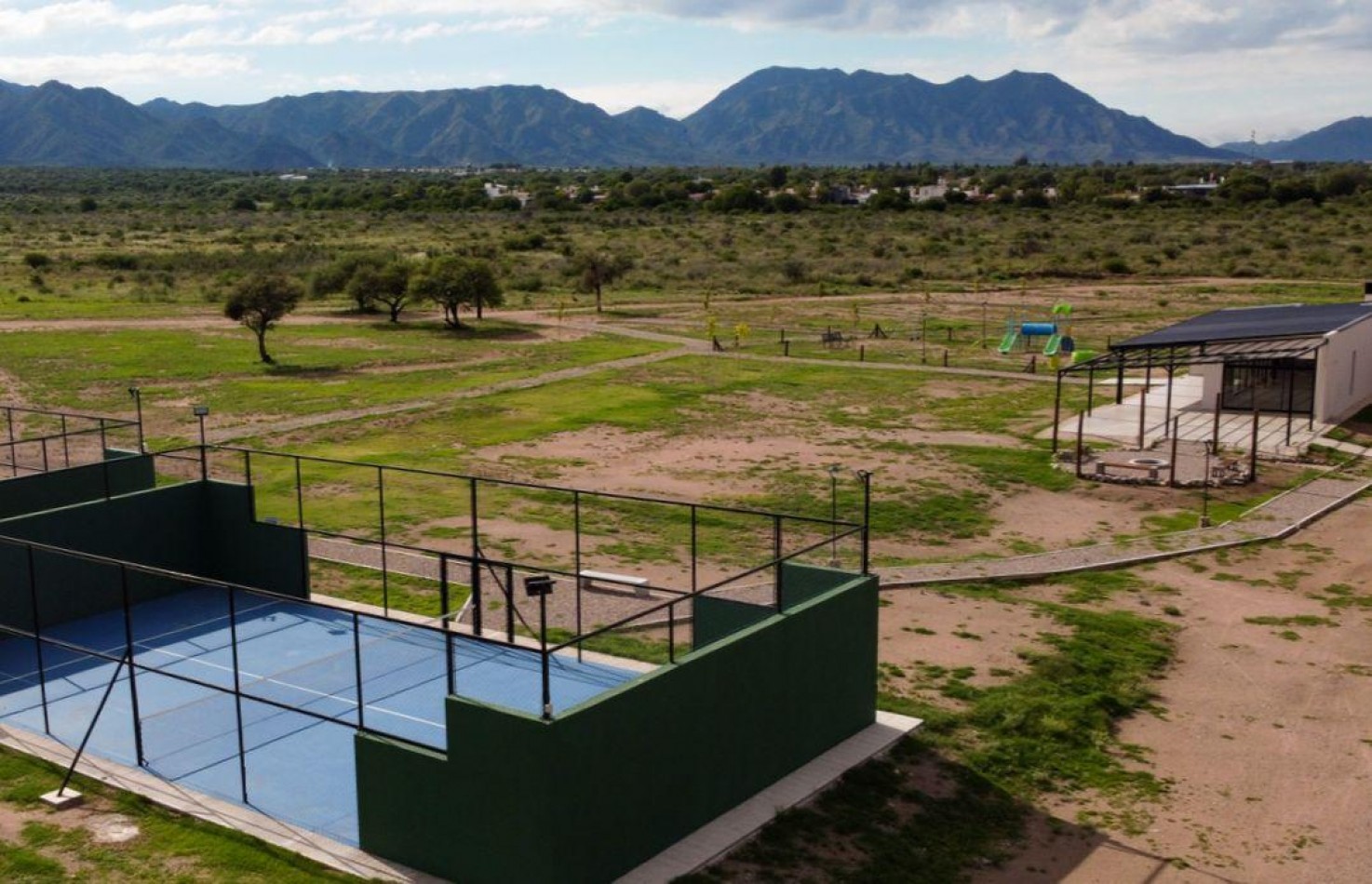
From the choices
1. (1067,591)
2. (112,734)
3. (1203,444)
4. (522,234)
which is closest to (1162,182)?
(522,234)

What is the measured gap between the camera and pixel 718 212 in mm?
140125

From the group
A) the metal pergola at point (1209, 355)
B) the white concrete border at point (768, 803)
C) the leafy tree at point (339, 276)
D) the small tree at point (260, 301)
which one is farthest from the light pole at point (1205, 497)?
the leafy tree at point (339, 276)

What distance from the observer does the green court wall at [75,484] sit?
85.3 feet

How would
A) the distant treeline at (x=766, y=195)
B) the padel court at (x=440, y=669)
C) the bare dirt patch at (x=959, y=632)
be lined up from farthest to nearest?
the distant treeline at (x=766, y=195) < the bare dirt patch at (x=959, y=632) < the padel court at (x=440, y=669)

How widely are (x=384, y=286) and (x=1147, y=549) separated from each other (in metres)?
47.4

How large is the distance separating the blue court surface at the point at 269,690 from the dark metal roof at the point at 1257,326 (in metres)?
25.0

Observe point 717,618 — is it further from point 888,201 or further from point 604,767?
point 888,201

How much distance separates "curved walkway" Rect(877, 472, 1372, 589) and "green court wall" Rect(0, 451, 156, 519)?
15.4m

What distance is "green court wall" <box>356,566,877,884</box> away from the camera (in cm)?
1349

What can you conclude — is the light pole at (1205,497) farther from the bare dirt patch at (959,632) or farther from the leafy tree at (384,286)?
the leafy tree at (384,286)

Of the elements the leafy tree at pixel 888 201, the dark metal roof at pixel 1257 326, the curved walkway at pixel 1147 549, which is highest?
the leafy tree at pixel 888 201

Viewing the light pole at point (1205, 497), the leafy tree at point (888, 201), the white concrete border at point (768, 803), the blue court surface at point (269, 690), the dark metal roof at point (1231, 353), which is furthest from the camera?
the leafy tree at point (888, 201)

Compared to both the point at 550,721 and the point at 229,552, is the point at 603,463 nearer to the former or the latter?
the point at 229,552

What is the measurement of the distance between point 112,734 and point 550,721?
8490 millimetres
